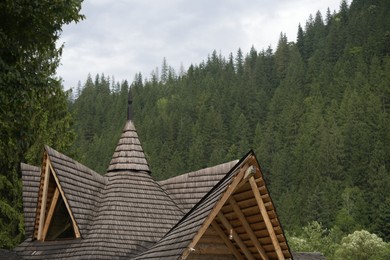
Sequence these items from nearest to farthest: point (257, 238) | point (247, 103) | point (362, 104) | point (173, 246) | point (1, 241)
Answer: point (173, 246) → point (257, 238) → point (1, 241) → point (362, 104) → point (247, 103)

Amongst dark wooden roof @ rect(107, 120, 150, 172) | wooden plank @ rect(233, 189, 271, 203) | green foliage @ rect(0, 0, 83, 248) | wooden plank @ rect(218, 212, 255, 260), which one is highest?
green foliage @ rect(0, 0, 83, 248)

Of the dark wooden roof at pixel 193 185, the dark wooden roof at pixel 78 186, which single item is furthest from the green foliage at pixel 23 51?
the dark wooden roof at pixel 193 185

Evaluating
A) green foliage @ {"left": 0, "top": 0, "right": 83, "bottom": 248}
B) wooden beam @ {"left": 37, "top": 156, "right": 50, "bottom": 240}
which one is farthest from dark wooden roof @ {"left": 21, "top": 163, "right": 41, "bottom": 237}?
green foliage @ {"left": 0, "top": 0, "right": 83, "bottom": 248}

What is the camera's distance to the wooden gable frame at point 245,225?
28.2ft

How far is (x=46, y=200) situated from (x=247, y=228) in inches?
285

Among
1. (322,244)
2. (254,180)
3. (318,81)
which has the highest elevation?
(318,81)

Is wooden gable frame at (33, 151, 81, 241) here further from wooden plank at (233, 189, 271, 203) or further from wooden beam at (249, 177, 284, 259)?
wooden beam at (249, 177, 284, 259)

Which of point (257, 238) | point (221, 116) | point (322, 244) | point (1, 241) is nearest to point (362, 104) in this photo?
point (221, 116)

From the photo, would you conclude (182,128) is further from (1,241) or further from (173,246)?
(173,246)

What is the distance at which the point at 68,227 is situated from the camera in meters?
15.6

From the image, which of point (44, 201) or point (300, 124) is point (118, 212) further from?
point (300, 124)

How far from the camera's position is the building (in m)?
10.8

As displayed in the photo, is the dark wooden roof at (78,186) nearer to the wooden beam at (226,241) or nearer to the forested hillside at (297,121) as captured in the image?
the wooden beam at (226,241)

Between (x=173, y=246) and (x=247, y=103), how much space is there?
118 metres
